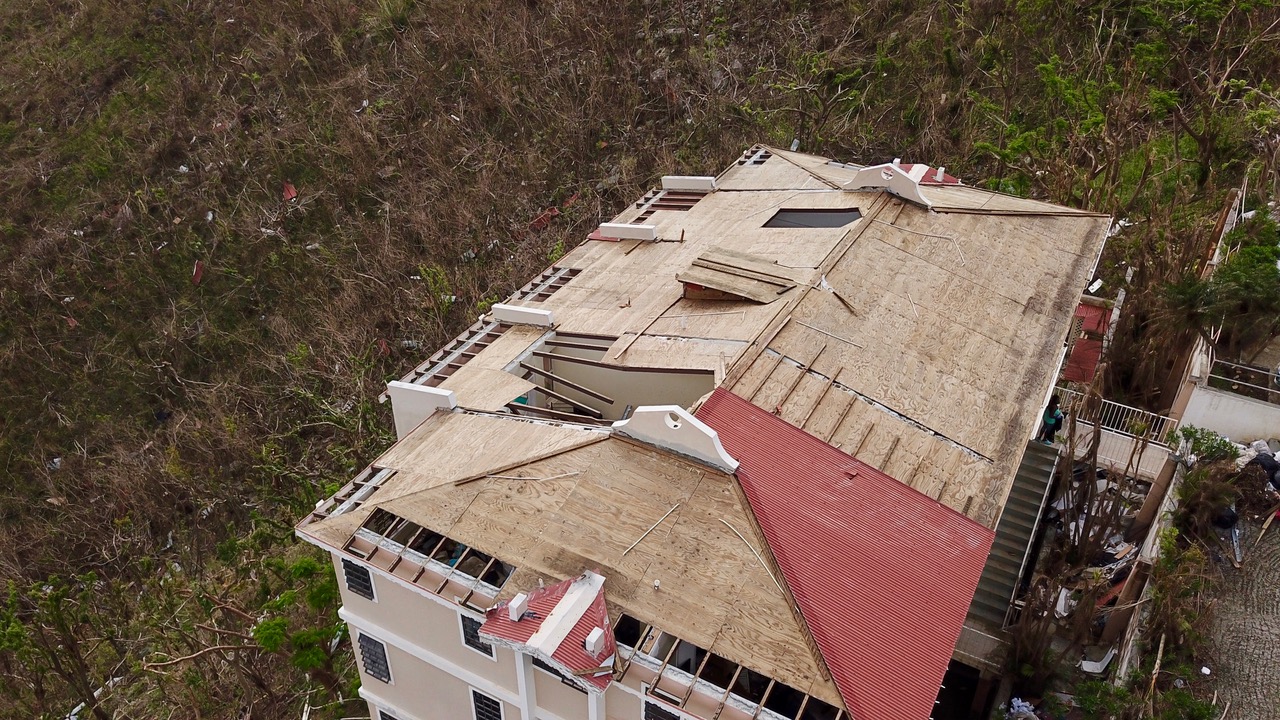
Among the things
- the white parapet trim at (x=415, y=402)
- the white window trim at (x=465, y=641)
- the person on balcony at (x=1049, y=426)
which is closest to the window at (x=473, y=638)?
the white window trim at (x=465, y=641)

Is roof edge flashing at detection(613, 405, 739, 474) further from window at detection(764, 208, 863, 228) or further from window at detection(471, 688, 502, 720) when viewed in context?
window at detection(764, 208, 863, 228)

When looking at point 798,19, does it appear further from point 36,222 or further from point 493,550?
point 36,222

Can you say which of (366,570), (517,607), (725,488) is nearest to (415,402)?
(366,570)

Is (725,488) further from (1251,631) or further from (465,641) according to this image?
(1251,631)

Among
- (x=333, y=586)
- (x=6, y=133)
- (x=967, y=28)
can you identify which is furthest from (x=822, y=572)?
(x=6, y=133)

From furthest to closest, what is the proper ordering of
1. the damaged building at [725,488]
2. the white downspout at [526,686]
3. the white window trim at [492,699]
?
the white window trim at [492,699]
the white downspout at [526,686]
the damaged building at [725,488]

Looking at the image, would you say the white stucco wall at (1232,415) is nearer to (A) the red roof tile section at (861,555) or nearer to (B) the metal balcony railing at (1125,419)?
(B) the metal balcony railing at (1125,419)

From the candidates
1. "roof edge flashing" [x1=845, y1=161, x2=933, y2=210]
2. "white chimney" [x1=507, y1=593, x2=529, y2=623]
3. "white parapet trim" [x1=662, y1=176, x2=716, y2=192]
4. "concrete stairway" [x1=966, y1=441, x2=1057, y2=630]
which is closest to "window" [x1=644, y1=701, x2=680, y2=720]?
"white chimney" [x1=507, y1=593, x2=529, y2=623]
